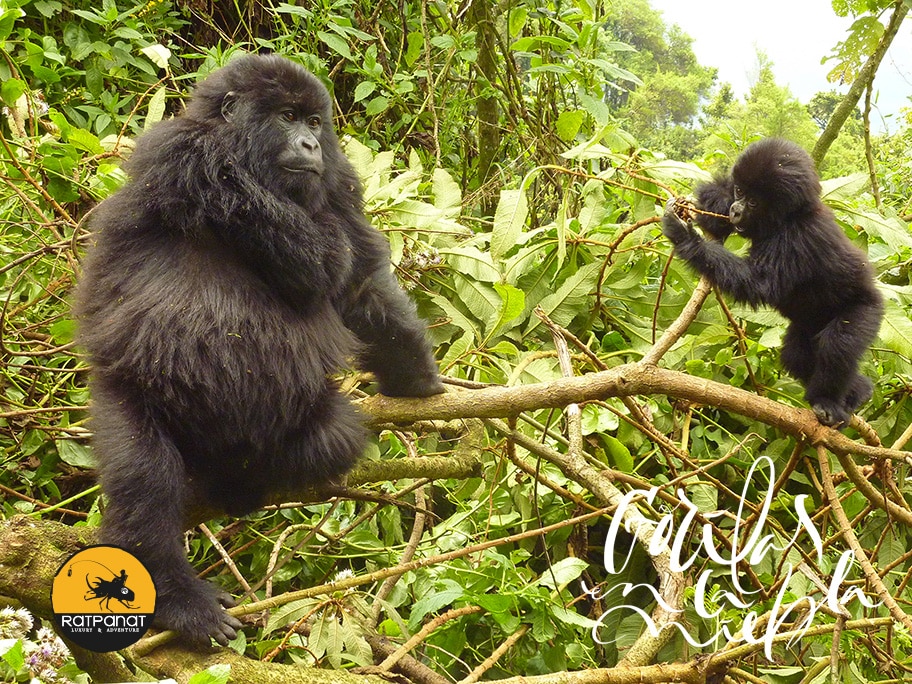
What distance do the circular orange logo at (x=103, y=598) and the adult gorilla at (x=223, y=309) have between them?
9 cm

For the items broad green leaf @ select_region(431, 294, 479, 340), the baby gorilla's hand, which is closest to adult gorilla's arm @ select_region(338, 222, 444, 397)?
broad green leaf @ select_region(431, 294, 479, 340)

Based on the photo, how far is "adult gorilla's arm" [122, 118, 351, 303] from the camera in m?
2.10

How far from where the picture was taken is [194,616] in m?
1.85

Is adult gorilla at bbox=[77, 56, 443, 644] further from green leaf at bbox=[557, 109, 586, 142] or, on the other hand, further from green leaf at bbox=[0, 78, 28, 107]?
green leaf at bbox=[557, 109, 586, 142]

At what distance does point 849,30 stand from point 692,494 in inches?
88.4

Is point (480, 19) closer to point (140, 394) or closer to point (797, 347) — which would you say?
point (797, 347)

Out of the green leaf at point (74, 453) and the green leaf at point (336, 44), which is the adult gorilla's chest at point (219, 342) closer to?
the green leaf at point (74, 453)

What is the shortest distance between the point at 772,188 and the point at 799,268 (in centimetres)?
31

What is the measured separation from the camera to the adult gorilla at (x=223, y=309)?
201 cm

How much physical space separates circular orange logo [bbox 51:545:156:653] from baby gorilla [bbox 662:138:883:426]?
1.91 metres

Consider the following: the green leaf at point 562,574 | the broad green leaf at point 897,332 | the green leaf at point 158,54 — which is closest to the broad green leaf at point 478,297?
the green leaf at point 562,574

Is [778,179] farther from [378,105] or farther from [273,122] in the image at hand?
[378,105]

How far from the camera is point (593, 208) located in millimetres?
3609

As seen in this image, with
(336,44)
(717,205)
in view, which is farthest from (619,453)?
(336,44)
